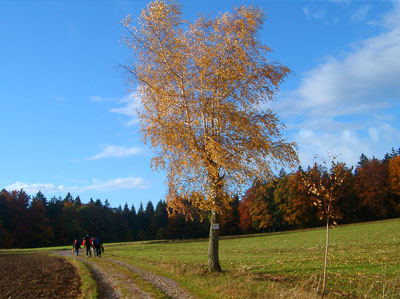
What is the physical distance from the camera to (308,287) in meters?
11.4

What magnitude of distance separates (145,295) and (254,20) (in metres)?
11.7

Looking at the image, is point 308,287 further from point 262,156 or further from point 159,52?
point 159,52

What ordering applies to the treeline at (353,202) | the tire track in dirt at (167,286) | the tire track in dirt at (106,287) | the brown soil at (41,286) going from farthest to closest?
the treeline at (353,202), the brown soil at (41,286), the tire track in dirt at (106,287), the tire track in dirt at (167,286)

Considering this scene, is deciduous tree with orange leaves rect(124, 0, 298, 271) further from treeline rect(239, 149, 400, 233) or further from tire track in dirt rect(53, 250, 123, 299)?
treeline rect(239, 149, 400, 233)

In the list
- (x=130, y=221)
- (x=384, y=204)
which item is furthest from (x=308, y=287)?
(x=130, y=221)

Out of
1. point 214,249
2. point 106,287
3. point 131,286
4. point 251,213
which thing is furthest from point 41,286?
point 251,213

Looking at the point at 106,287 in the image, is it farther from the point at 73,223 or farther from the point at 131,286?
the point at 73,223

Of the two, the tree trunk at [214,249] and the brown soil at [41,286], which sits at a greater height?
the tree trunk at [214,249]

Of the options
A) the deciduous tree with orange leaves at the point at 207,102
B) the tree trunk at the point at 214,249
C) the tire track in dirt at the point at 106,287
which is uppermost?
the deciduous tree with orange leaves at the point at 207,102

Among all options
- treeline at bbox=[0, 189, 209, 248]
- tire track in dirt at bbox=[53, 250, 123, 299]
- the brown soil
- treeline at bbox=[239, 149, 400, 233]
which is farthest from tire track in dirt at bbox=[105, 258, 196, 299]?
treeline at bbox=[239, 149, 400, 233]

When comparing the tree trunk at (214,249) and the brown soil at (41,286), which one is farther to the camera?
the tree trunk at (214,249)

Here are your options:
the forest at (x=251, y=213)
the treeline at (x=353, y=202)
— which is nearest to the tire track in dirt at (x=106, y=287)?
the forest at (x=251, y=213)

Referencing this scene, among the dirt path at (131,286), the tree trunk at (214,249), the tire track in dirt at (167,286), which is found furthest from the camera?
the tree trunk at (214,249)

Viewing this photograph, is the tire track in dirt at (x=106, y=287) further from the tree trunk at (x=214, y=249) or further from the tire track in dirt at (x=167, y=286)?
the tree trunk at (x=214, y=249)
